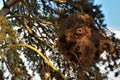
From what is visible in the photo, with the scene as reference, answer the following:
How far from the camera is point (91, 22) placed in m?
5.75

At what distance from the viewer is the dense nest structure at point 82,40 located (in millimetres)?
5500

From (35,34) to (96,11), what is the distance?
4199mm

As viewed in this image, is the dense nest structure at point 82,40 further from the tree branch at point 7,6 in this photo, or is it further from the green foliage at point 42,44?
the tree branch at point 7,6

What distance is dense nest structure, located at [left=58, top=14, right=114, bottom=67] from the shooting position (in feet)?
18.0

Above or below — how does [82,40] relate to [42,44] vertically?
below

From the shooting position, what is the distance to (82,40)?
555cm

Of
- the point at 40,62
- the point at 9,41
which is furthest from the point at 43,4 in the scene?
the point at 9,41

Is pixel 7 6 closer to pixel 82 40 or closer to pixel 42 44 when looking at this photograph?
pixel 42 44

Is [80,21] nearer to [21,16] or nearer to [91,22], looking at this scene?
[91,22]

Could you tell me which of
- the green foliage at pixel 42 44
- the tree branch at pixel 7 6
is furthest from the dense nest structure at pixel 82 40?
the tree branch at pixel 7 6

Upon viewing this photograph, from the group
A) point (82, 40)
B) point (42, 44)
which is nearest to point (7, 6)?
point (42, 44)

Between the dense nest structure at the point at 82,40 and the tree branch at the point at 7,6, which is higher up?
the tree branch at the point at 7,6

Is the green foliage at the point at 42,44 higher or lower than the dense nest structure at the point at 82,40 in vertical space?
higher

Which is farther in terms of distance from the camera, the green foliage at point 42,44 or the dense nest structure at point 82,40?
the green foliage at point 42,44
